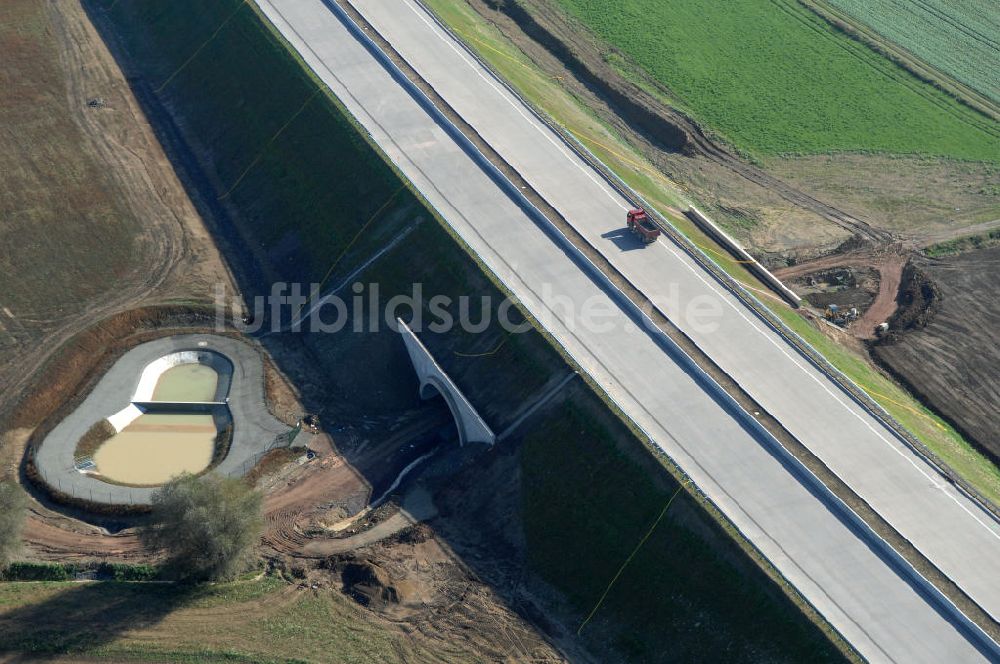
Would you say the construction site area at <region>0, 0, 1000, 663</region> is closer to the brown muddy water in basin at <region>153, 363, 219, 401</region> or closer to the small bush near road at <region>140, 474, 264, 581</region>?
the brown muddy water in basin at <region>153, 363, 219, 401</region>

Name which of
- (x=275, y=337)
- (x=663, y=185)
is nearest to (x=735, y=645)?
(x=275, y=337)

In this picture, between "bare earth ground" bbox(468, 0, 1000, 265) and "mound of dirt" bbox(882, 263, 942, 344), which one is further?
"bare earth ground" bbox(468, 0, 1000, 265)

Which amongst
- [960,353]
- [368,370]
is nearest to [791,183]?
[960,353]

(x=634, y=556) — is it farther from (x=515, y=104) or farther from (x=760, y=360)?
(x=515, y=104)

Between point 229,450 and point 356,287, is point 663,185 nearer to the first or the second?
point 356,287

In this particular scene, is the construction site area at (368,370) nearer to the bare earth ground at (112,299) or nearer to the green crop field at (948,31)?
the bare earth ground at (112,299)

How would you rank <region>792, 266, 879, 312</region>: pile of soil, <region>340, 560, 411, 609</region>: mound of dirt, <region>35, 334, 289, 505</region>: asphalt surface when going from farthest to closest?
1. <region>792, 266, 879, 312</region>: pile of soil
2. <region>35, 334, 289, 505</region>: asphalt surface
3. <region>340, 560, 411, 609</region>: mound of dirt

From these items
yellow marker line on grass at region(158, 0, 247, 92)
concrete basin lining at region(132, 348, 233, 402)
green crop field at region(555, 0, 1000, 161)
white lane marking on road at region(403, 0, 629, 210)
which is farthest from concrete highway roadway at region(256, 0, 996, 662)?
green crop field at region(555, 0, 1000, 161)
